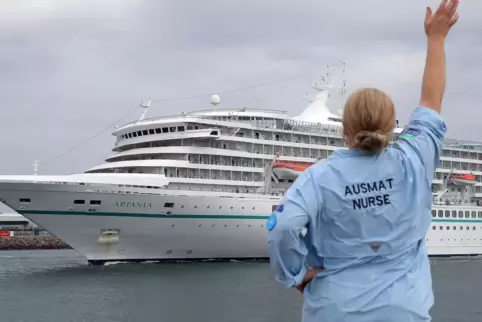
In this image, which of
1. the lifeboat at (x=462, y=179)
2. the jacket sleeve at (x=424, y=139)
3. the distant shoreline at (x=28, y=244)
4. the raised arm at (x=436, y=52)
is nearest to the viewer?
the jacket sleeve at (x=424, y=139)

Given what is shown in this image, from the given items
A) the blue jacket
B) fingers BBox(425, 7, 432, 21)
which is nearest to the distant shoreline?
fingers BBox(425, 7, 432, 21)

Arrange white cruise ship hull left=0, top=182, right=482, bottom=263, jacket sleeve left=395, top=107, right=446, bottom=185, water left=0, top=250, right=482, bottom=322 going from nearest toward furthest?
1. jacket sleeve left=395, top=107, right=446, bottom=185
2. water left=0, top=250, right=482, bottom=322
3. white cruise ship hull left=0, top=182, right=482, bottom=263

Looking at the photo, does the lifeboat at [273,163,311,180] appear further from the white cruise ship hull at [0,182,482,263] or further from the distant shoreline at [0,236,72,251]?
the distant shoreline at [0,236,72,251]

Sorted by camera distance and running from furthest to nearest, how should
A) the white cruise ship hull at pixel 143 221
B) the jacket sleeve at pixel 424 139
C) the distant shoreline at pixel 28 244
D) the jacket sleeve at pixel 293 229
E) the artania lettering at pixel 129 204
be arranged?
1. the distant shoreline at pixel 28 244
2. the artania lettering at pixel 129 204
3. the white cruise ship hull at pixel 143 221
4. the jacket sleeve at pixel 424 139
5. the jacket sleeve at pixel 293 229

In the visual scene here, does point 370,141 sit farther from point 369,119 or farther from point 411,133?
point 411,133

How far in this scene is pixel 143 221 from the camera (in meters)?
25.4

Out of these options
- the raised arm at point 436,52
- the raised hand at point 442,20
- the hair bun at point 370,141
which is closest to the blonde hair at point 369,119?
the hair bun at point 370,141

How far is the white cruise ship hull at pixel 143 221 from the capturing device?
25031 mm

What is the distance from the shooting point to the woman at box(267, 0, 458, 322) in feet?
5.37

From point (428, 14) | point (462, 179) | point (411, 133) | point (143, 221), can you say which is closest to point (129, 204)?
point (143, 221)

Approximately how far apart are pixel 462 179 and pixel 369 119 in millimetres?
38206

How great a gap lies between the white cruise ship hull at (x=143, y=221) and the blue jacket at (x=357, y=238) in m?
24.1

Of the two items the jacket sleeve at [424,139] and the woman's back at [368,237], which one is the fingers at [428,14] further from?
the woman's back at [368,237]

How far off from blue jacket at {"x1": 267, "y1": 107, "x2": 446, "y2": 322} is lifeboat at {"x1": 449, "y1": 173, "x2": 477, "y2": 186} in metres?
37.9
